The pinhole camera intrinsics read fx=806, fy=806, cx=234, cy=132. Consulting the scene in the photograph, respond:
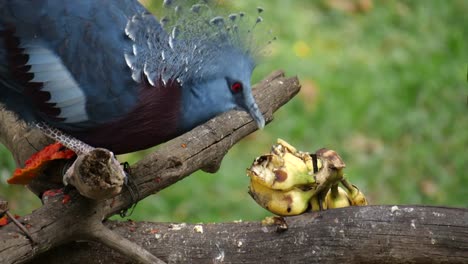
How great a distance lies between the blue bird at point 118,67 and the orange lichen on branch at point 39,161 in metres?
0.16

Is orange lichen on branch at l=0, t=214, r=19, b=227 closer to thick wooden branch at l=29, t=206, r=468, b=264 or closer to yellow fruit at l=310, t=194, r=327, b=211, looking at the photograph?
thick wooden branch at l=29, t=206, r=468, b=264

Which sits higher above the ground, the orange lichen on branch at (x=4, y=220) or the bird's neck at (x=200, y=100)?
the bird's neck at (x=200, y=100)

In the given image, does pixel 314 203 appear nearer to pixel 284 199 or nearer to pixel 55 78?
pixel 284 199

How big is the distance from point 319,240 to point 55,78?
107 centimetres

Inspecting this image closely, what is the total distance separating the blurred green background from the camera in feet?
15.2

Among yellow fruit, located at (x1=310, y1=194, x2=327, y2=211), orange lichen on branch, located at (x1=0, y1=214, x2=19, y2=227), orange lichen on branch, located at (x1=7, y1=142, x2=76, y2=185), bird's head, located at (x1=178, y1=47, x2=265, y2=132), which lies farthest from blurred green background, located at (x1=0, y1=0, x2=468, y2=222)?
orange lichen on branch, located at (x1=0, y1=214, x2=19, y2=227)

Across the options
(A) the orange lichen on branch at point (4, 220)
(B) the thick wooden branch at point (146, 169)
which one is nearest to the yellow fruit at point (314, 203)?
(B) the thick wooden branch at point (146, 169)

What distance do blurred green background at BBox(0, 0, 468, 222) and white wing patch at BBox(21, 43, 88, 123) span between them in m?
1.69

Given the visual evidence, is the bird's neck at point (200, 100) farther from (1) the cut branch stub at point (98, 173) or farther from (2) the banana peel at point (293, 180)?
(1) the cut branch stub at point (98, 173)

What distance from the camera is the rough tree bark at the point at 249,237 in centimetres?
244

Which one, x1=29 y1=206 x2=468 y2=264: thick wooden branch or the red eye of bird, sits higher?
the red eye of bird

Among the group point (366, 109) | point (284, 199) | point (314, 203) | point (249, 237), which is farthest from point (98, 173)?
point (366, 109)

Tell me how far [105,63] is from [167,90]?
23 centimetres

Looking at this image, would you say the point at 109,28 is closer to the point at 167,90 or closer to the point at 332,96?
the point at 167,90
